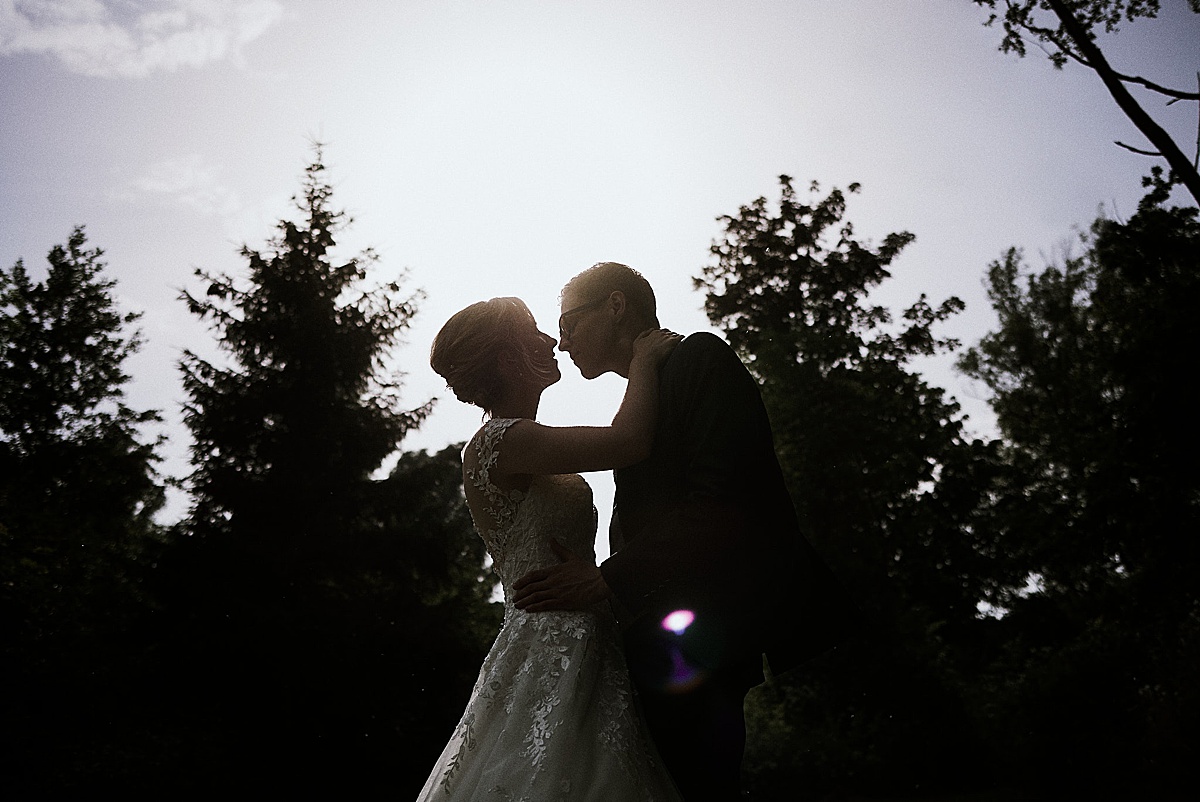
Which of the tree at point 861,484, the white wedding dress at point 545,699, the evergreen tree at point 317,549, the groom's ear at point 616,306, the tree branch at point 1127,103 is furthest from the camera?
the tree at point 861,484

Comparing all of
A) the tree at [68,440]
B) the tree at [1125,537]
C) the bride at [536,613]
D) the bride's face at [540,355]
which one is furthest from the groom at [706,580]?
the tree at [68,440]

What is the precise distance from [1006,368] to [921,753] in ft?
55.8

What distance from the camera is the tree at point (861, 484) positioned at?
51.7 ft

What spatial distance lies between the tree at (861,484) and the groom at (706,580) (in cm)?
1281

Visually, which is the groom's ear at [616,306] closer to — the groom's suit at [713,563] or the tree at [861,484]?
the groom's suit at [713,563]

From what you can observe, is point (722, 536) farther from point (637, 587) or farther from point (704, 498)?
point (637, 587)

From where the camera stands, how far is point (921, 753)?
15789 mm

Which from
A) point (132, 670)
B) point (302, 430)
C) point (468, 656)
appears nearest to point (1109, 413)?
point (468, 656)

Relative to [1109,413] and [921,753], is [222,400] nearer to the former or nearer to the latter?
[921,753]

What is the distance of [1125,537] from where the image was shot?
16734mm

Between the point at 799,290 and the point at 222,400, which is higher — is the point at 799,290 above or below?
above

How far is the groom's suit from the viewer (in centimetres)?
279

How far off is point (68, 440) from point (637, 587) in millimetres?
27132

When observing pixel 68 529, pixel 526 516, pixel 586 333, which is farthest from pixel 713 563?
pixel 68 529
